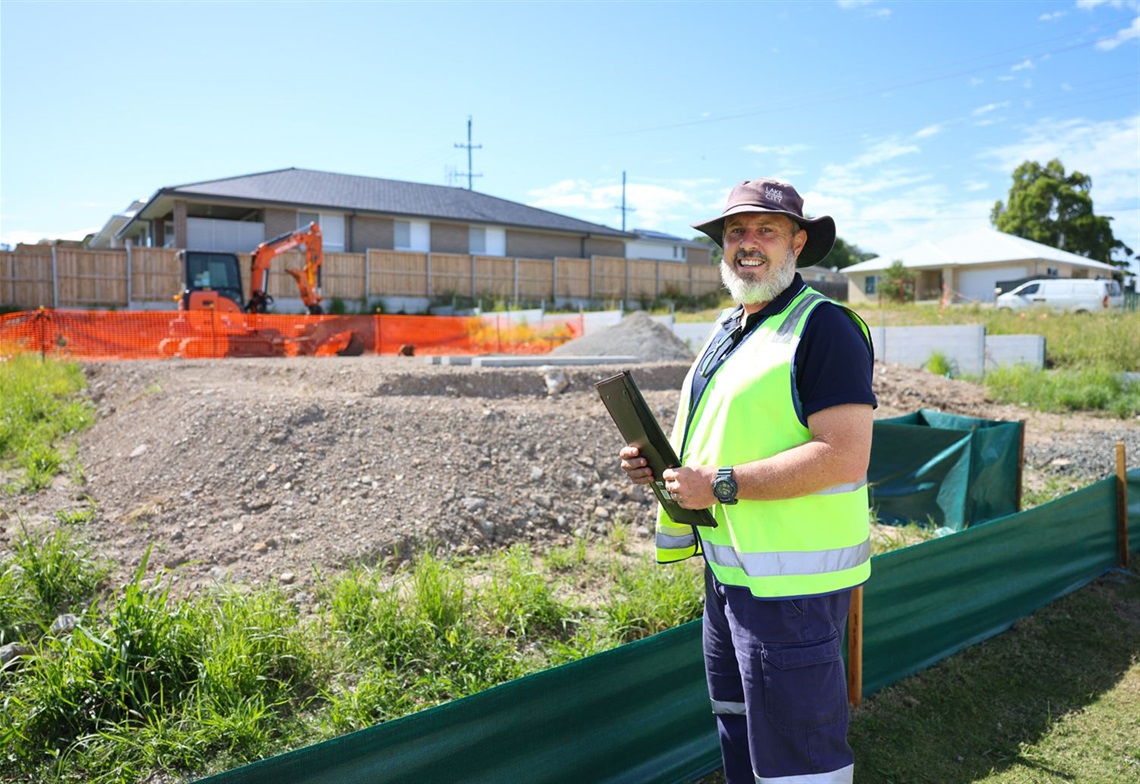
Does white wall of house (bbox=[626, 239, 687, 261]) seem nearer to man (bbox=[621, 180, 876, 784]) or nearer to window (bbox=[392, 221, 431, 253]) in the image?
window (bbox=[392, 221, 431, 253])

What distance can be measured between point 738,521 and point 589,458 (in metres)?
4.74

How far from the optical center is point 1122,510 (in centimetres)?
538

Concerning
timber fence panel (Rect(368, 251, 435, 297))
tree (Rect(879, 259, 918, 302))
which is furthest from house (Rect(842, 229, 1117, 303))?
timber fence panel (Rect(368, 251, 435, 297))

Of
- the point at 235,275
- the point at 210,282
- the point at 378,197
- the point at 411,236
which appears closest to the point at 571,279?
the point at 411,236

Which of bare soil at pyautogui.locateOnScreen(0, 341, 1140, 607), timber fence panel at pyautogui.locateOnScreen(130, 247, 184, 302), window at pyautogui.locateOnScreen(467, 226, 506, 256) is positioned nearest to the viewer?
bare soil at pyautogui.locateOnScreen(0, 341, 1140, 607)

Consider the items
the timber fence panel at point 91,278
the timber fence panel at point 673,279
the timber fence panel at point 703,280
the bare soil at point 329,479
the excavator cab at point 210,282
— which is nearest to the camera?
the bare soil at point 329,479

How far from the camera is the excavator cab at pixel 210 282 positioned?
1620 cm

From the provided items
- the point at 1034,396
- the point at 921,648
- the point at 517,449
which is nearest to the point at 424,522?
the point at 517,449

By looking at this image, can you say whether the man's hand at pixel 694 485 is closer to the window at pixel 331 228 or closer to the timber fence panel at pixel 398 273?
the timber fence panel at pixel 398 273

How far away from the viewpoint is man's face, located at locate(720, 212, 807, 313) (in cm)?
215

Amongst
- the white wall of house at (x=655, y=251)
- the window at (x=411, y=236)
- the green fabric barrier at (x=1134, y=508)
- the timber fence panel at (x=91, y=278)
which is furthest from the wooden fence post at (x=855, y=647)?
the white wall of house at (x=655, y=251)

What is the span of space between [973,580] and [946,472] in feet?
7.07

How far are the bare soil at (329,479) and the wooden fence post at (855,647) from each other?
7.66 feet

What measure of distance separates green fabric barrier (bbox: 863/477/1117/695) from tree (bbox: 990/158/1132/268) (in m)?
48.3
